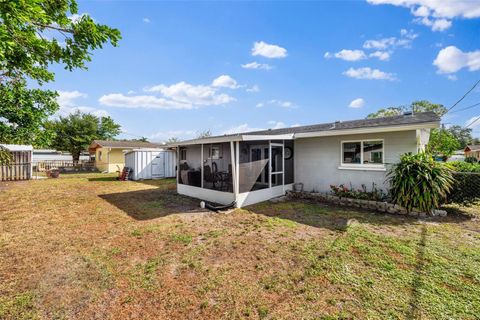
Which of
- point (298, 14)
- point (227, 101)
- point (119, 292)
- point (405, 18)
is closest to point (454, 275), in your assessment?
point (119, 292)

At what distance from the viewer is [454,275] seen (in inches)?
135

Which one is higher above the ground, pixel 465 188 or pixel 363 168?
pixel 363 168

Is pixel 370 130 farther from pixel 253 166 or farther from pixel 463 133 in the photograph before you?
pixel 463 133

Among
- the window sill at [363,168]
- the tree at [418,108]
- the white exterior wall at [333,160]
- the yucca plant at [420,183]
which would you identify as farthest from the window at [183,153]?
the tree at [418,108]

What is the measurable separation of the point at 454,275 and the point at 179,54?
1344cm

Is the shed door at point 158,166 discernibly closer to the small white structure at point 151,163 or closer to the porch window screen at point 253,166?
the small white structure at point 151,163

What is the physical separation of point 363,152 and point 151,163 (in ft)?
47.0

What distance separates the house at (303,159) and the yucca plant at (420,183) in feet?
2.30

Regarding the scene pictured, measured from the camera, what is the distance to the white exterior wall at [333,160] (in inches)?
297

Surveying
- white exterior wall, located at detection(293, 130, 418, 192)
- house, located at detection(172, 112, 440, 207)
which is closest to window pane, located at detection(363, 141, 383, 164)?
house, located at detection(172, 112, 440, 207)

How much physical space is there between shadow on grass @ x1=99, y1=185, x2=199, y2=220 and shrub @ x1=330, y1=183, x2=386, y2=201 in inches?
212

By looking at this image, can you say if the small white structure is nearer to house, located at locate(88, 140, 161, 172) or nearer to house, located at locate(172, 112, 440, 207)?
house, located at locate(88, 140, 161, 172)

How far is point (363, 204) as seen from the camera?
7.52 metres

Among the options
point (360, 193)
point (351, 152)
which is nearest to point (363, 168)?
point (351, 152)
